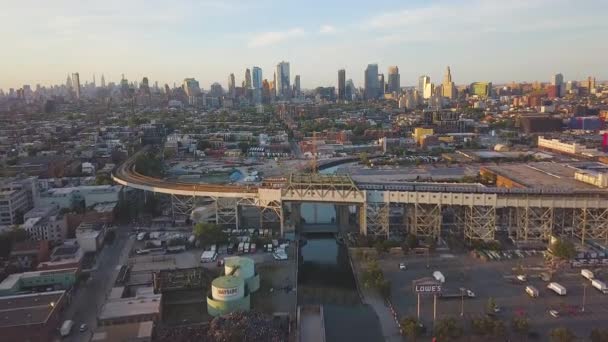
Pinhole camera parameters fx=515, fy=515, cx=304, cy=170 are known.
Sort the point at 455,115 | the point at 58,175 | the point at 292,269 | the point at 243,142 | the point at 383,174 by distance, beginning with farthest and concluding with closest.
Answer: the point at 455,115, the point at 243,142, the point at 383,174, the point at 58,175, the point at 292,269

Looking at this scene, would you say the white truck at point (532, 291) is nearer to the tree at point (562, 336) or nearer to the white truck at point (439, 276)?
the white truck at point (439, 276)

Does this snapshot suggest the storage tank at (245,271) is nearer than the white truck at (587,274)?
Yes

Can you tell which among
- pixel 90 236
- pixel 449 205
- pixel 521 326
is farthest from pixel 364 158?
pixel 521 326

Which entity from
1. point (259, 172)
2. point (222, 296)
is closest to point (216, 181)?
point (259, 172)

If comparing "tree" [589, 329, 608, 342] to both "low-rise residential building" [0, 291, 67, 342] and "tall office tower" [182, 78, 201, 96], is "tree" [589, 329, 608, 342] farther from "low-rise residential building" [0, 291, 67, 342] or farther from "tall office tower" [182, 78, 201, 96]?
"tall office tower" [182, 78, 201, 96]

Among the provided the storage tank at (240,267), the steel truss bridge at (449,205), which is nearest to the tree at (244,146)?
the steel truss bridge at (449,205)

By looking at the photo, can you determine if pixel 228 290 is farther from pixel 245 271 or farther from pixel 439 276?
pixel 439 276

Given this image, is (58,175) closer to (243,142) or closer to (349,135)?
(243,142)
